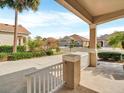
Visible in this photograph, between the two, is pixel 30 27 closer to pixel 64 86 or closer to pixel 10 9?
pixel 10 9

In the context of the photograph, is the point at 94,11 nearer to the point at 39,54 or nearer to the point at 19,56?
the point at 19,56

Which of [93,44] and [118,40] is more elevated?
[118,40]

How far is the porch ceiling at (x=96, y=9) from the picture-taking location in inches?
225

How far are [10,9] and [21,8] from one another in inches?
44.0

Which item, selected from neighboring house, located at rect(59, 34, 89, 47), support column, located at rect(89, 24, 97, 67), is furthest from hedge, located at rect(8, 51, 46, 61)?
neighboring house, located at rect(59, 34, 89, 47)

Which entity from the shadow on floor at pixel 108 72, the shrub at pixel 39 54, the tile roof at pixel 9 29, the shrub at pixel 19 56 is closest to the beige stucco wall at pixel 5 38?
the tile roof at pixel 9 29

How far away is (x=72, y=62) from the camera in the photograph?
16.4 ft

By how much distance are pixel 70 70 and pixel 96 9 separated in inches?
147

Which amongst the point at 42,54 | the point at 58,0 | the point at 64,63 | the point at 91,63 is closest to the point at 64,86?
the point at 64,63

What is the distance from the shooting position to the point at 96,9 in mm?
7320

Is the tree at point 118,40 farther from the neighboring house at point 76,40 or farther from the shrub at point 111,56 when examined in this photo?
the neighboring house at point 76,40

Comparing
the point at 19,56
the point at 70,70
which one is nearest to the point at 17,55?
the point at 19,56

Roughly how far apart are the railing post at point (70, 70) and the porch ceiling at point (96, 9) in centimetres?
181

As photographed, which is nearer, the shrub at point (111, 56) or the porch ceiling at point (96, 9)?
the porch ceiling at point (96, 9)
